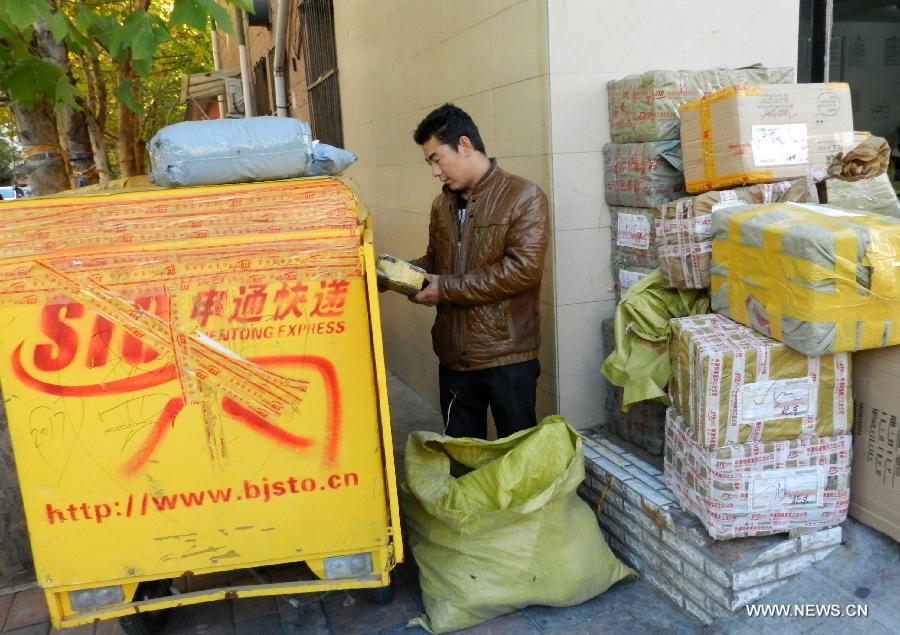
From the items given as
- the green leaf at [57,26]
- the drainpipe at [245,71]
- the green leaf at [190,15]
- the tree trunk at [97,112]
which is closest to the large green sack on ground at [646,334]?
the green leaf at [190,15]

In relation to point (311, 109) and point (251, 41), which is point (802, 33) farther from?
point (251, 41)

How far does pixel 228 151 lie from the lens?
250 centimetres

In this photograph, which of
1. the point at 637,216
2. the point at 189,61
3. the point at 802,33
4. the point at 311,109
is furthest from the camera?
the point at 189,61

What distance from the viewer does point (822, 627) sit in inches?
96.6

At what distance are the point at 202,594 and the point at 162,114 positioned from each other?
16.7 metres

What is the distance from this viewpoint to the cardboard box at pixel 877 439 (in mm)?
2486

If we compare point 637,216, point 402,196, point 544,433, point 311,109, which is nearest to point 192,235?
point 544,433

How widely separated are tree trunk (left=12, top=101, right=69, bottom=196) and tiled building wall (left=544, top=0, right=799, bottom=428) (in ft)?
8.95

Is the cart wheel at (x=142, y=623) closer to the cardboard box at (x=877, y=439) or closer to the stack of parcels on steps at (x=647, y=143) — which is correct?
the stack of parcels on steps at (x=647, y=143)

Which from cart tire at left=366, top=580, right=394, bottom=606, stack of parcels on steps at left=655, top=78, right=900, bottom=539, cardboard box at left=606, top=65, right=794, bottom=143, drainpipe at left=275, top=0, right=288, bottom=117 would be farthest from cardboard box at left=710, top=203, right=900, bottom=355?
drainpipe at left=275, top=0, right=288, bottom=117

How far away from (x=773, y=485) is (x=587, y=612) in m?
0.90

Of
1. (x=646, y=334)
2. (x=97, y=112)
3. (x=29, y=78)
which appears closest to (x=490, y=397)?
(x=646, y=334)

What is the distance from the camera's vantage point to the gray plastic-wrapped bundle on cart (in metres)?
2.49

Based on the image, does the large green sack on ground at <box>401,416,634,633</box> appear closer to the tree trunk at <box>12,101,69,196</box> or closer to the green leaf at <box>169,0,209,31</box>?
the green leaf at <box>169,0,209,31</box>
